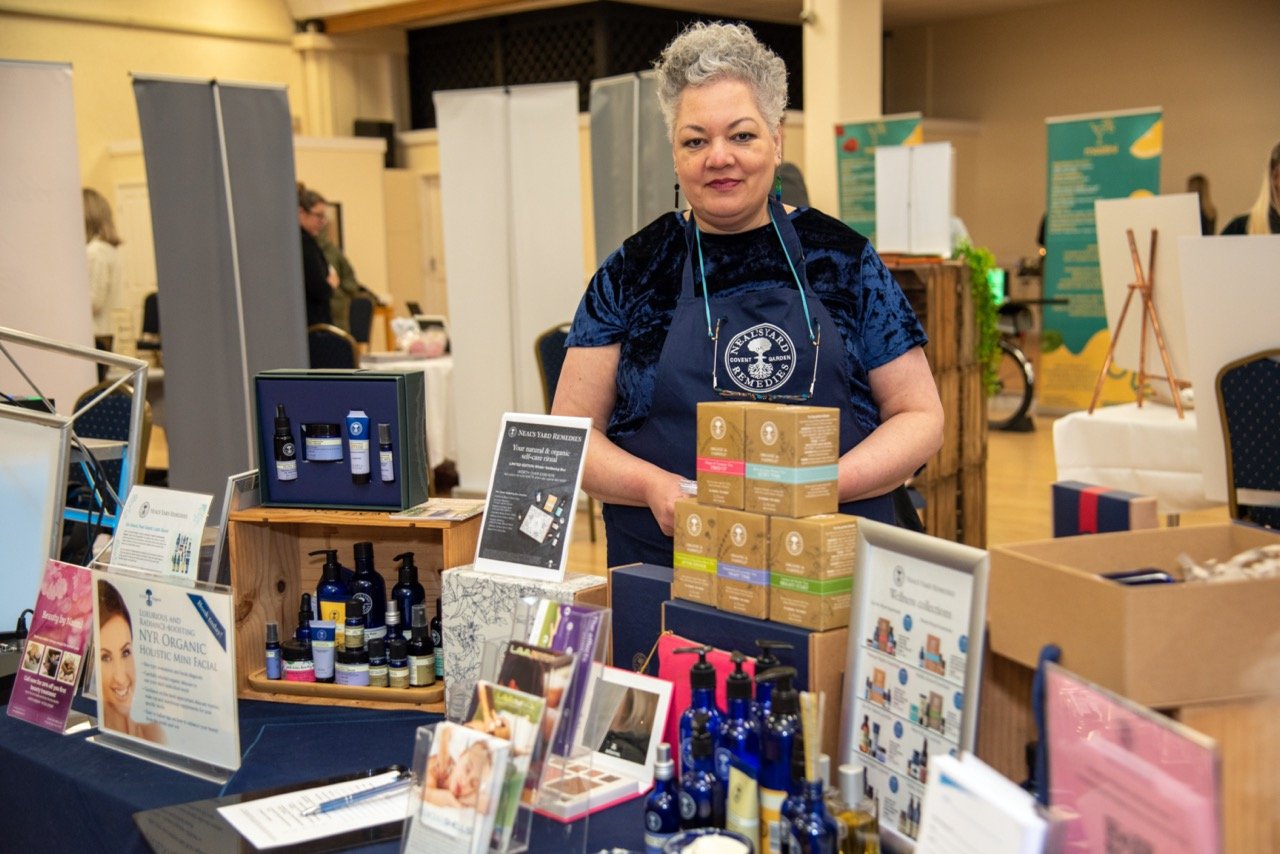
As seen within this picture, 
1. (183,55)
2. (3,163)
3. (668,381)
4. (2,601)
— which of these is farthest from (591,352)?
(183,55)

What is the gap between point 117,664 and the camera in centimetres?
202

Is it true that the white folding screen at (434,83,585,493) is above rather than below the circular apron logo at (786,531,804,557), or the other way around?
above

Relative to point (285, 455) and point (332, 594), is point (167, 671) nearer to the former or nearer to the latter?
point (332, 594)

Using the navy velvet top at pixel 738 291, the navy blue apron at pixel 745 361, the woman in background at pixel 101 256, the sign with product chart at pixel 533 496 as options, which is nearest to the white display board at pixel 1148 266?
the navy velvet top at pixel 738 291

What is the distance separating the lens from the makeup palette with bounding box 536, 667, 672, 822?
1.66 meters

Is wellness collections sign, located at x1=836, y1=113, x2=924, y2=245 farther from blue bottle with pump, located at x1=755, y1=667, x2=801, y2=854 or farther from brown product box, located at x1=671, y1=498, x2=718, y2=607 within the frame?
blue bottle with pump, located at x1=755, y1=667, x2=801, y2=854

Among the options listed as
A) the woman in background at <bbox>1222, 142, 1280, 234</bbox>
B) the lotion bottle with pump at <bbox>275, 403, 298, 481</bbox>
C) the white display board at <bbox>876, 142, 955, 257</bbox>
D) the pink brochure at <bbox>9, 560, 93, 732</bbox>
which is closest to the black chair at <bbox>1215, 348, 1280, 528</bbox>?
the woman in background at <bbox>1222, 142, 1280, 234</bbox>

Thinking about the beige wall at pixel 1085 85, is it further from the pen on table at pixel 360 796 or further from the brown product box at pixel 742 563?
the pen on table at pixel 360 796

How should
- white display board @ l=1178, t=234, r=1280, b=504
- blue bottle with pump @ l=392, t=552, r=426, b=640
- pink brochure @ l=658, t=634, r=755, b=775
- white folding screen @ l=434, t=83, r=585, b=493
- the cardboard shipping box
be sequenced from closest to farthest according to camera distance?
the cardboard shipping box < pink brochure @ l=658, t=634, r=755, b=775 < blue bottle with pump @ l=392, t=552, r=426, b=640 < white display board @ l=1178, t=234, r=1280, b=504 < white folding screen @ l=434, t=83, r=585, b=493

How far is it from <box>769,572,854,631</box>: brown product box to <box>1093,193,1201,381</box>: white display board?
9.43 feet

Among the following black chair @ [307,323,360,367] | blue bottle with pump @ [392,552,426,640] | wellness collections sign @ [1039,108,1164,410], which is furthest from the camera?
wellness collections sign @ [1039,108,1164,410]

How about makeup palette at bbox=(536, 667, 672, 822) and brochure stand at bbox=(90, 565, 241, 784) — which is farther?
brochure stand at bbox=(90, 565, 241, 784)

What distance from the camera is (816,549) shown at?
5.10ft

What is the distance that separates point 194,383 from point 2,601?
11.2ft
